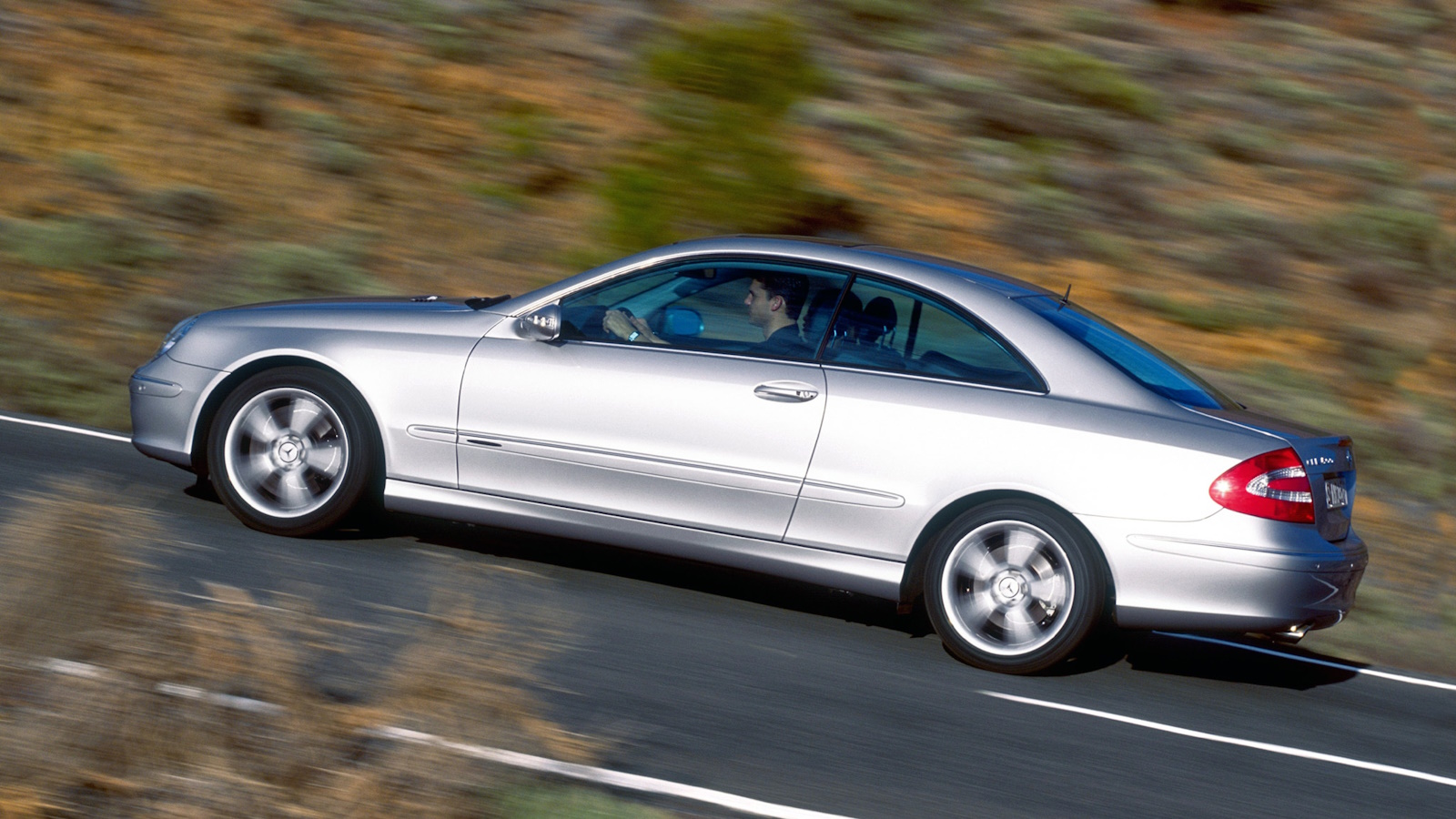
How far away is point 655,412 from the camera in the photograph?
20.3 ft

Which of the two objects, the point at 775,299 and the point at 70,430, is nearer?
the point at 775,299

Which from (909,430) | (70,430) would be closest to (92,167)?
(70,430)

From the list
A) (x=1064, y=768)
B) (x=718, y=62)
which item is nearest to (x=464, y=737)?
(x=1064, y=768)

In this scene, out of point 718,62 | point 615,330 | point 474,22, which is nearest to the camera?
point 615,330

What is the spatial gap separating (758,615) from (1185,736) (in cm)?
189

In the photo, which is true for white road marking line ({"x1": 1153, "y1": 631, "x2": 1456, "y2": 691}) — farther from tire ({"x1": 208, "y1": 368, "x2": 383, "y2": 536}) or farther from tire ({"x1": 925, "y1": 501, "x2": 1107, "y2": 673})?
tire ({"x1": 208, "y1": 368, "x2": 383, "y2": 536})

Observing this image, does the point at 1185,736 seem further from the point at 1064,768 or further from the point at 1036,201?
the point at 1036,201

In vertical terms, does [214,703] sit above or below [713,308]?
below

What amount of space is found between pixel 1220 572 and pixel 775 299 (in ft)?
6.99

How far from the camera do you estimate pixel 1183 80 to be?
14.8 m

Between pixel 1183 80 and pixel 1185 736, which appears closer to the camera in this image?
pixel 1185 736

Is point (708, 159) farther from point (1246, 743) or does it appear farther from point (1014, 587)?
point (1246, 743)

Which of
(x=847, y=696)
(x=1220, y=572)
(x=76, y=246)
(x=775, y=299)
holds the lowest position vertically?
(x=847, y=696)

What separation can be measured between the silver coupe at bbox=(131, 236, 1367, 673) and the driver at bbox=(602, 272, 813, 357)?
0.01m
